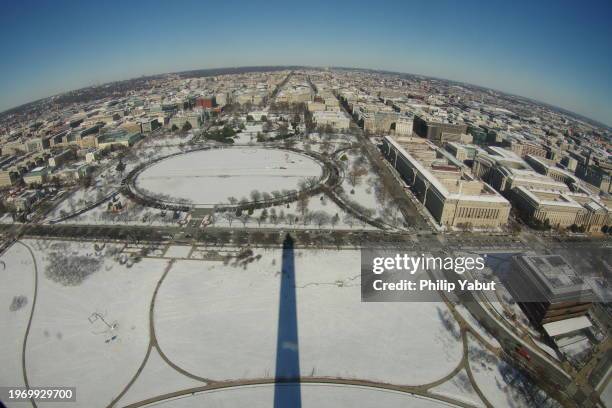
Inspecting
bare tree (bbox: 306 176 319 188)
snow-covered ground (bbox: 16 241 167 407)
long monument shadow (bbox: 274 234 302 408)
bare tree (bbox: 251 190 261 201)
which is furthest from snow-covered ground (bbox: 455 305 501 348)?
bare tree (bbox: 306 176 319 188)

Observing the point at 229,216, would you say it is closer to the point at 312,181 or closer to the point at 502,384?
the point at 312,181

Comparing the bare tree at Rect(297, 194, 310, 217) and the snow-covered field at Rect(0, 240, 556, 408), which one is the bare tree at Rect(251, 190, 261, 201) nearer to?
the bare tree at Rect(297, 194, 310, 217)

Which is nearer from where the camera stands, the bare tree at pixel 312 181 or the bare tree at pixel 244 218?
the bare tree at pixel 244 218

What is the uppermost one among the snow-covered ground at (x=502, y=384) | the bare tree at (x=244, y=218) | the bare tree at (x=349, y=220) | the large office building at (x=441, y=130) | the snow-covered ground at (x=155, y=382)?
the large office building at (x=441, y=130)

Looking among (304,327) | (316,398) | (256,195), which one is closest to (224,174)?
(256,195)

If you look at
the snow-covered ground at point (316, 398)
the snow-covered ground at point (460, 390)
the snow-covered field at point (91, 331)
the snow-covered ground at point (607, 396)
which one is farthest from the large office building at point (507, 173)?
the snow-covered field at point (91, 331)

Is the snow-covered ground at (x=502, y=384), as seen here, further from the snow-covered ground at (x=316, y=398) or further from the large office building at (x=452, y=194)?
the large office building at (x=452, y=194)
